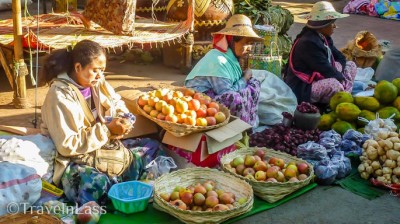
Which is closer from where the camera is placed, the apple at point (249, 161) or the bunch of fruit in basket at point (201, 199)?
the bunch of fruit in basket at point (201, 199)

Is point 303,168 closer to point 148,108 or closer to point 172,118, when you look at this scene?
point 172,118

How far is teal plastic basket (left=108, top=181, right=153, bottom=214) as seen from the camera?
3.48 meters

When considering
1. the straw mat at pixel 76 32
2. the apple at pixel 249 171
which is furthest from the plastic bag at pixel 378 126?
the straw mat at pixel 76 32

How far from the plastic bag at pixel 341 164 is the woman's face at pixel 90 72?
199 cm

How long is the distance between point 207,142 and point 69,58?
3.89 ft

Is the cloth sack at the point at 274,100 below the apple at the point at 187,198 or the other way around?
the other way around

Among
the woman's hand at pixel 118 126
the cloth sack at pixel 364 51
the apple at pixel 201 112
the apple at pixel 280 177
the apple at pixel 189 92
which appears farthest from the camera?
the cloth sack at pixel 364 51

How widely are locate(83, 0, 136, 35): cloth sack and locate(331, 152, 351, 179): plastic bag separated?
10.5 ft

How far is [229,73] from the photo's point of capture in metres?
4.63

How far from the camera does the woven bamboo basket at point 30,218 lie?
9.85ft

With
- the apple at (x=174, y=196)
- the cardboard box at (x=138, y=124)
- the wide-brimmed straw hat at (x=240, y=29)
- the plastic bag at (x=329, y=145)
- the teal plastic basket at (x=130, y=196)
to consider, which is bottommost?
the teal plastic basket at (x=130, y=196)

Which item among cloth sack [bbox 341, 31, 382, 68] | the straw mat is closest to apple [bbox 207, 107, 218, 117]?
the straw mat

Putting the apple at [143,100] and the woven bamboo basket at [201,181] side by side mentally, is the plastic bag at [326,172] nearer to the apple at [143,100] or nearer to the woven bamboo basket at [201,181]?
the woven bamboo basket at [201,181]

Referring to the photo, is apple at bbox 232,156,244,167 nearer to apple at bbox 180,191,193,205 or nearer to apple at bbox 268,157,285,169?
apple at bbox 268,157,285,169
